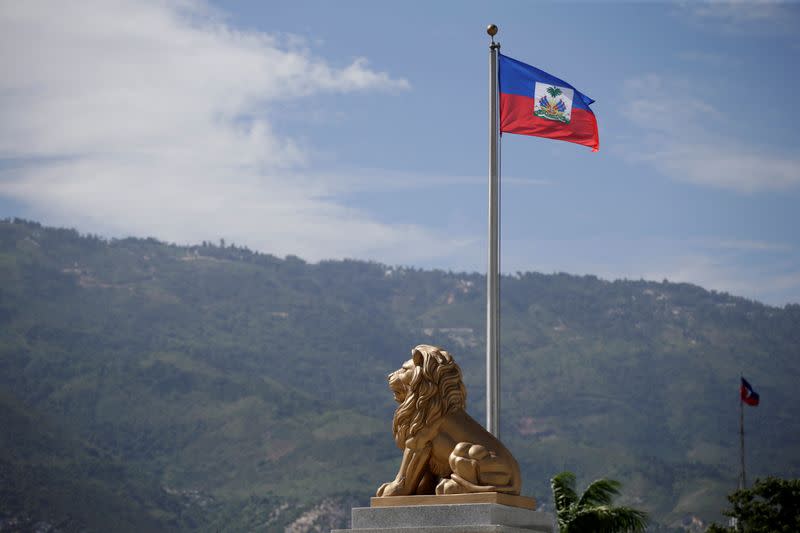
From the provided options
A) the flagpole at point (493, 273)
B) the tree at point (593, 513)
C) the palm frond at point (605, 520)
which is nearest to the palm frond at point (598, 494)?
the tree at point (593, 513)

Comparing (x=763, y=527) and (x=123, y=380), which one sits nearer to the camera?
(x=763, y=527)

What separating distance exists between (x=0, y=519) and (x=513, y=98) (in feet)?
381

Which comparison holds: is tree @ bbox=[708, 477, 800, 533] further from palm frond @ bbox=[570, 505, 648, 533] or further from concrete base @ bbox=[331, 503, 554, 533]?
concrete base @ bbox=[331, 503, 554, 533]

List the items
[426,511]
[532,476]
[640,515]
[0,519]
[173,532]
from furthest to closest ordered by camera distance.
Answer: [532,476] → [173,532] → [0,519] → [640,515] → [426,511]

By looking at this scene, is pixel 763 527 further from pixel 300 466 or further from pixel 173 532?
pixel 300 466

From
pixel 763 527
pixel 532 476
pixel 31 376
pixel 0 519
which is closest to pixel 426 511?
pixel 763 527

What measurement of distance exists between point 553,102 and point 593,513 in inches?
267

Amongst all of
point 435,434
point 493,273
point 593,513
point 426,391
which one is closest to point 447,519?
point 435,434

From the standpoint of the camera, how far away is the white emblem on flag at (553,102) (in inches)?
655

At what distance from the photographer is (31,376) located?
18500 cm

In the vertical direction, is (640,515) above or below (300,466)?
above

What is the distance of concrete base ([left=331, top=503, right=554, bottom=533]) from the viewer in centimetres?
1167

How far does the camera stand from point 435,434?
12.5 m

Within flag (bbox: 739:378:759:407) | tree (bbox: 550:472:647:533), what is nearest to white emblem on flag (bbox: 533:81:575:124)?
tree (bbox: 550:472:647:533)
